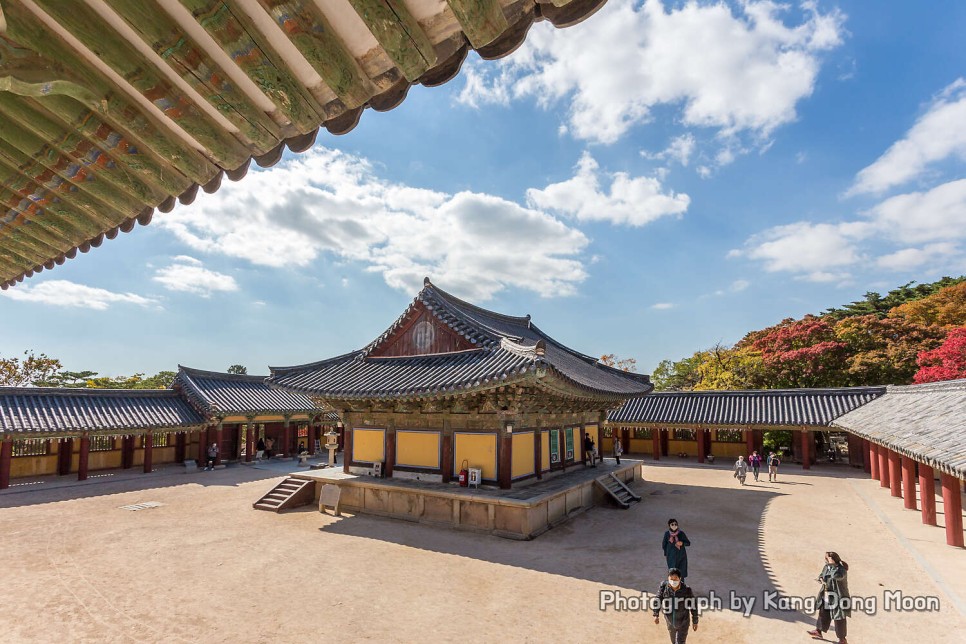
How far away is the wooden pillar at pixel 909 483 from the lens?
15820 millimetres

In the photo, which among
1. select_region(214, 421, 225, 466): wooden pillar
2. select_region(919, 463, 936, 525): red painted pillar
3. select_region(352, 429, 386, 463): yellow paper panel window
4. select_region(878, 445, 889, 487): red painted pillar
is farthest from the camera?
select_region(214, 421, 225, 466): wooden pillar

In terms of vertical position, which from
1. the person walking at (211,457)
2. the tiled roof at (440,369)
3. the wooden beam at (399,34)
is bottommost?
the person walking at (211,457)

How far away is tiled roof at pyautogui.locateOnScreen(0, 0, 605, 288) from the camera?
2016 millimetres

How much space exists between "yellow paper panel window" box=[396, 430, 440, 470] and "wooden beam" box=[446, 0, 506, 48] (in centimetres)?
1507

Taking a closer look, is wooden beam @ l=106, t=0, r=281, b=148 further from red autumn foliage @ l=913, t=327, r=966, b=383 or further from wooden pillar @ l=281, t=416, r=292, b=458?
red autumn foliage @ l=913, t=327, r=966, b=383

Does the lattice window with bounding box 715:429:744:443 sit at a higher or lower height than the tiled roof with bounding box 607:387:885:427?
lower

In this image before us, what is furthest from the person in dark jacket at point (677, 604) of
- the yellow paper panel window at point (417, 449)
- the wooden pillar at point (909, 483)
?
the wooden pillar at point (909, 483)

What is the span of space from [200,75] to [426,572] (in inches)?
432

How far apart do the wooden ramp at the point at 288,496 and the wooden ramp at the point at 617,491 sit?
34.2ft

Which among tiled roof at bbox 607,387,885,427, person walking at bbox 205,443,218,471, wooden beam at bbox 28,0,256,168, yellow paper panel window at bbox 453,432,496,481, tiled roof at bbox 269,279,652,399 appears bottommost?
person walking at bbox 205,443,218,471

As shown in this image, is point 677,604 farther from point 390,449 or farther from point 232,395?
point 232,395

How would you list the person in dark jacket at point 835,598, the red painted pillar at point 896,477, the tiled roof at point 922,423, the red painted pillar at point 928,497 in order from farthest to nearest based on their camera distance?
the red painted pillar at point 896,477 < the red painted pillar at point 928,497 < the tiled roof at point 922,423 < the person in dark jacket at point 835,598

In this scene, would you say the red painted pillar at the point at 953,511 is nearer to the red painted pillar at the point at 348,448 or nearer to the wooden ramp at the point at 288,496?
the red painted pillar at the point at 348,448

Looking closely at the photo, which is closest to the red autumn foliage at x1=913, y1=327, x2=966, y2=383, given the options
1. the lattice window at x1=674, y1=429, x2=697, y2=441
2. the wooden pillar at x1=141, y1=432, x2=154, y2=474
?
the lattice window at x1=674, y1=429, x2=697, y2=441
